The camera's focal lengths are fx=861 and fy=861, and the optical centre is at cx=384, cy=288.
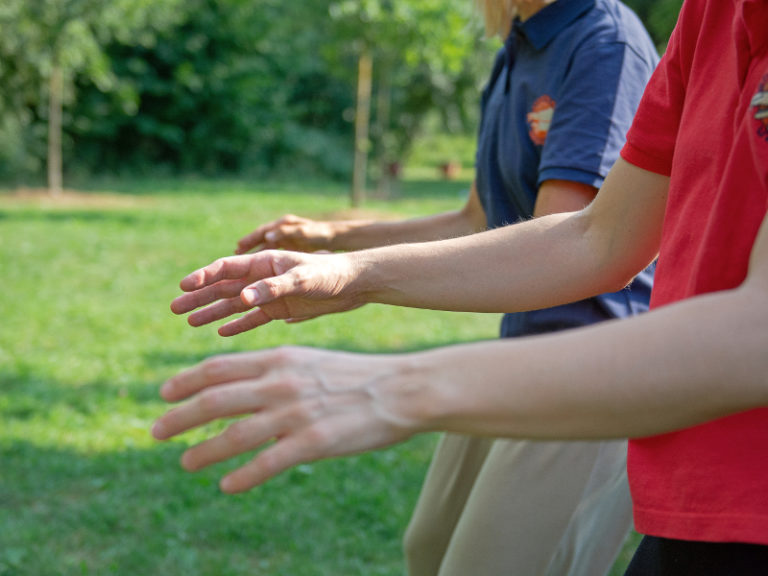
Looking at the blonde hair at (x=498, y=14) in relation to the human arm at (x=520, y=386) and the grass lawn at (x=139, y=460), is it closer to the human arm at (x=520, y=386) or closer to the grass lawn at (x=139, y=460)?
the human arm at (x=520, y=386)

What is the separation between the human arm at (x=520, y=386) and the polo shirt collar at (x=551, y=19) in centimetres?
147

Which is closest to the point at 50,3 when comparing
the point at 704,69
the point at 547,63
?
the point at 547,63

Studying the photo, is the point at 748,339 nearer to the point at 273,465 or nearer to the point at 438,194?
the point at 273,465

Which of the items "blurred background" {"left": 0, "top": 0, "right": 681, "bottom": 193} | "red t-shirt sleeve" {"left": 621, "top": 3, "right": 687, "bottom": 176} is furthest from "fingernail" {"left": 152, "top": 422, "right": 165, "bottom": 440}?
"blurred background" {"left": 0, "top": 0, "right": 681, "bottom": 193}

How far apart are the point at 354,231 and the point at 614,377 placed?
5.47 feet

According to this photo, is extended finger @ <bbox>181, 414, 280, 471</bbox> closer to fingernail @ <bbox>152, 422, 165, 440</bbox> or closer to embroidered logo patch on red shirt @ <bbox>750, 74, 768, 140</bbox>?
fingernail @ <bbox>152, 422, 165, 440</bbox>

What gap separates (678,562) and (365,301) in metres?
0.82

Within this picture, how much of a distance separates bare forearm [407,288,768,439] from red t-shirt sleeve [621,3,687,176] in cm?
57

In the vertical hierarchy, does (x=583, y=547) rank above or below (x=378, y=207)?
above

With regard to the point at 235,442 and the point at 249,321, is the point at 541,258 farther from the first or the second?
the point at 235,442

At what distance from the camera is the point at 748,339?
92cm

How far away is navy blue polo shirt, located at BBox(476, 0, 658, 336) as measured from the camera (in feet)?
7.11

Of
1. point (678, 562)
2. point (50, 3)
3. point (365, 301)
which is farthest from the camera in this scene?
point (50, 3)

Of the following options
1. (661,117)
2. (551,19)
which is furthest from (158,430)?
(551,19)
